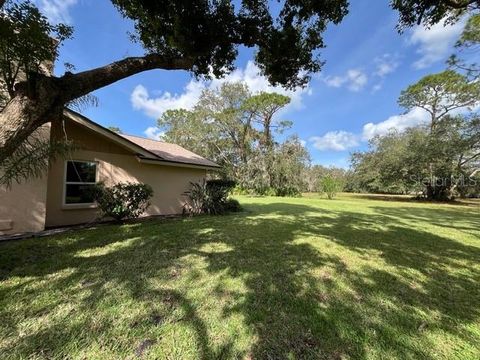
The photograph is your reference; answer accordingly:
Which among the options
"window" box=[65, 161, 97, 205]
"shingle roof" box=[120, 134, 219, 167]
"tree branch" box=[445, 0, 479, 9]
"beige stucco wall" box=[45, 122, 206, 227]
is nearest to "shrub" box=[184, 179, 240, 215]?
"beige stucco wall" box=[45, 122, 206, 227]

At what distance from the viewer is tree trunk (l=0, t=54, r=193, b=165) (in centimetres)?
302

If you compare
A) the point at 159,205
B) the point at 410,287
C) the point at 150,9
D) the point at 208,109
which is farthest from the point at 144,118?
the point at 410,287

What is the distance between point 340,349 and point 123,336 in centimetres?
208

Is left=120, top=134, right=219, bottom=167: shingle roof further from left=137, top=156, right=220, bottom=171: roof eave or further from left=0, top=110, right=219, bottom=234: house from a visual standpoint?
left=0, top=110, right=219, bottom=234: house

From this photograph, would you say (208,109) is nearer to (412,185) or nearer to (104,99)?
(412,185)

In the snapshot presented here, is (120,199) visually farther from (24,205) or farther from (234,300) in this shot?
(234,300)

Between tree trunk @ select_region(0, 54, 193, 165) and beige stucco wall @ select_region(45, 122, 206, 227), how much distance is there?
4701mm

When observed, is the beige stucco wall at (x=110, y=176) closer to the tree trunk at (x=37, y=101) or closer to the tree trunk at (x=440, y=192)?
A: the tree trunk at (x=37, y=101)

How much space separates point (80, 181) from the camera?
8.01 meters

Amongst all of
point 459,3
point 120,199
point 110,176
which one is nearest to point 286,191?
point 110,176

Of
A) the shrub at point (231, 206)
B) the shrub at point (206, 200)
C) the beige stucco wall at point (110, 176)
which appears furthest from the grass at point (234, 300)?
the shrub at point (231, 206)

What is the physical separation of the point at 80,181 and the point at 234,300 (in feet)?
23.7

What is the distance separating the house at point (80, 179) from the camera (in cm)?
624

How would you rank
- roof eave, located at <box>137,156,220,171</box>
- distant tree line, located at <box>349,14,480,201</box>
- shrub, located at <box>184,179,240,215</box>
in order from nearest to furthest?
roof eave, located at <box>137,156,220,171</box>
shrub, located at <box>184,179,240,215</box>
distant tree line, located at <box>349,14,480,201</box>
